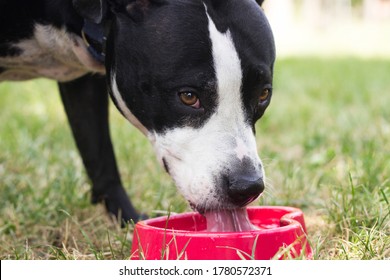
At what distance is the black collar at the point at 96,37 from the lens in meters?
2.60

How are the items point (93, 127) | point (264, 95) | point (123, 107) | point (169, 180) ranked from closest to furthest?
1. point (264, 95)
2. point (123, 107)
3. point (93, 127)
4. point (169, 180)

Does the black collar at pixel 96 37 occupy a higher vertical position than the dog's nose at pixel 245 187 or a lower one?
higher

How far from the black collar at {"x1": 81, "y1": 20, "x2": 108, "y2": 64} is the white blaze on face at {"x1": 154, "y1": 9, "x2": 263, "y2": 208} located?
48 cm

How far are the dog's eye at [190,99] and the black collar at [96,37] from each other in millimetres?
449

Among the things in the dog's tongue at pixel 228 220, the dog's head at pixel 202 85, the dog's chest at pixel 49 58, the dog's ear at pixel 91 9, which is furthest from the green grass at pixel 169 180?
the dog's ear at pixel 91 9

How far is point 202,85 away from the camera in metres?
2.26

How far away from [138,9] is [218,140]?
22.6 inches

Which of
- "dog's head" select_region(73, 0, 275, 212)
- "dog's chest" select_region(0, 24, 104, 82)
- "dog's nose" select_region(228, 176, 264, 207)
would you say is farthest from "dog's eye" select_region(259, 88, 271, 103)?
"dog's chest" select_region(0, 24, 104, 82)

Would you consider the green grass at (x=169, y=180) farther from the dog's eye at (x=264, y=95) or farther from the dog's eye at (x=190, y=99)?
the dog's eye at (x=190, y=99)

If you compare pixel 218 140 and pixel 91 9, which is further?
pixel 91 9

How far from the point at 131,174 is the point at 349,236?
4.75ft

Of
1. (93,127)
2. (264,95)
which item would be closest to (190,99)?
(264,95)

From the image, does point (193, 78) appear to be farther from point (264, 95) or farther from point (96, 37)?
point (96, 37)
